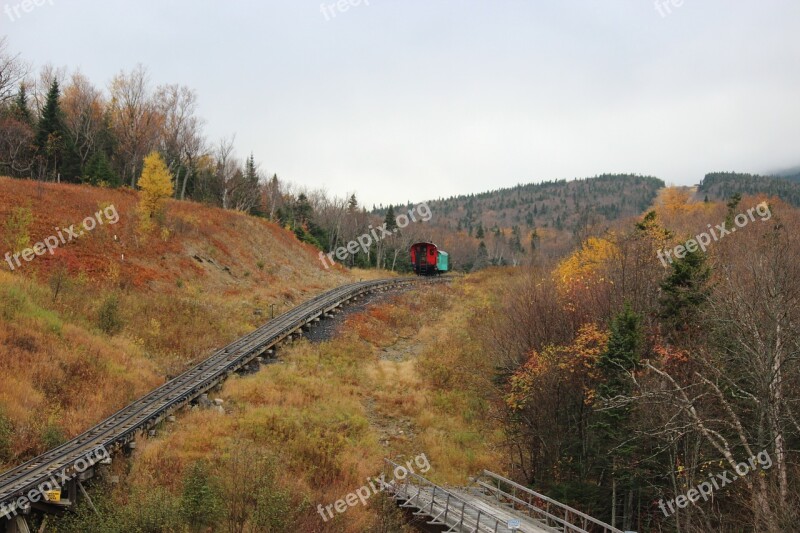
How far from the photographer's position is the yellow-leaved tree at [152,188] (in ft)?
125

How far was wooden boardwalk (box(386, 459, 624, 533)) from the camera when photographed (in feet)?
44.2

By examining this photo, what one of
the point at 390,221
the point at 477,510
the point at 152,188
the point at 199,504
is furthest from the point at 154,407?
the point at 390,221

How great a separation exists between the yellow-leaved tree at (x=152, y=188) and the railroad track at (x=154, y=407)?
49.6 ft

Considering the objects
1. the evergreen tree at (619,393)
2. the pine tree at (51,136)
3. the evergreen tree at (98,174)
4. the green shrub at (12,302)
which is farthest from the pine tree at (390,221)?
the evergreen tree at (619,393)

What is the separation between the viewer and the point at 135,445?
1641cm

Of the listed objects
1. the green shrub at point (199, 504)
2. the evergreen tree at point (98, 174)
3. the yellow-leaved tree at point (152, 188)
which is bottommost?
the green shrub at point (199, 504)

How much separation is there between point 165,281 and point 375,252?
5467 centimetres

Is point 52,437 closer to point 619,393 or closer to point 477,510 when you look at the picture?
point 477,510

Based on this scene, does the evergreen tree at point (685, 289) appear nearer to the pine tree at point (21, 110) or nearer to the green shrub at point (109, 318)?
the green shrub at point (109, 318)

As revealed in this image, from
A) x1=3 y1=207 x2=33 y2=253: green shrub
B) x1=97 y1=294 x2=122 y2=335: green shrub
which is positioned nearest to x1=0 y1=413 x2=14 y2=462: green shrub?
x1=97 y1=294 x2=122 y2=335: green shrub

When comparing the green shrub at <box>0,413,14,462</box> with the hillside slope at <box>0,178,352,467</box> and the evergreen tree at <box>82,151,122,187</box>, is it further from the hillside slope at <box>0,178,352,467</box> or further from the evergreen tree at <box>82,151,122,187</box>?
the evergreen tree at <box>82,151,122,187</box>

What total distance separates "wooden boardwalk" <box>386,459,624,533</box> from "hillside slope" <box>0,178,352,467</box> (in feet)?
39.2

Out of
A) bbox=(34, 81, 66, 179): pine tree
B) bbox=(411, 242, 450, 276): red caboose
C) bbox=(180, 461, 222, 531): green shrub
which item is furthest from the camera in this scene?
bbox=(411, 242, 450, 276): red caboose

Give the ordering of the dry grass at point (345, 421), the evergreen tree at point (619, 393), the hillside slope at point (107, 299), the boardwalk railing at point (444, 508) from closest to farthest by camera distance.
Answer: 1. the boardwalk railing at point (444, 508)
2. the dry grass at point (345, 421)
3. the evergreen tree at point (619, 393)
4. the hillside slope at point (107, 299)
